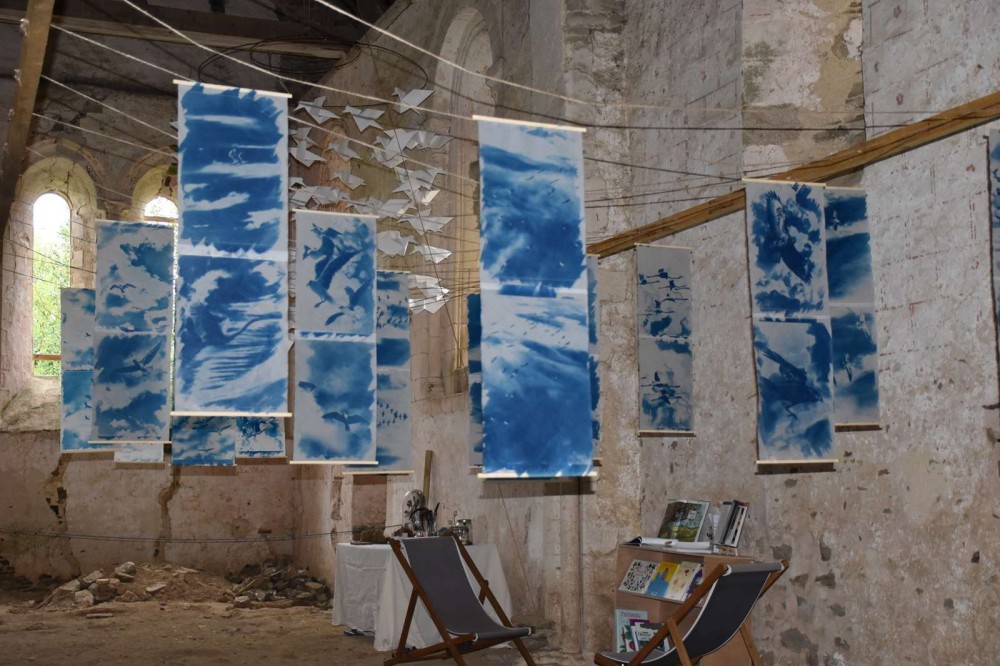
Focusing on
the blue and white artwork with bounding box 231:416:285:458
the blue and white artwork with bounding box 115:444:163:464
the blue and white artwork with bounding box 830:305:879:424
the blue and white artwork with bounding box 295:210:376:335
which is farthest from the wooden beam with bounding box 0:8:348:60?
the blue and white artwork with bounding box 830:305:879:424

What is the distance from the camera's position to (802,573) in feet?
19.7

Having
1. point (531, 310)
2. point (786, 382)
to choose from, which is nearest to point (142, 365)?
point (531, 310)

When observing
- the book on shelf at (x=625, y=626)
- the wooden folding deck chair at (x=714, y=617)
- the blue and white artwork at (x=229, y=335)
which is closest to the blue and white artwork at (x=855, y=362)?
the wooden folding deck chair at (x=714, y=617)

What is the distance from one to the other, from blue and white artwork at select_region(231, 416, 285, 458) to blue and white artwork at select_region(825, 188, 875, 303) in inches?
194

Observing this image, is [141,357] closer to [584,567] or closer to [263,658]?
[263,658]

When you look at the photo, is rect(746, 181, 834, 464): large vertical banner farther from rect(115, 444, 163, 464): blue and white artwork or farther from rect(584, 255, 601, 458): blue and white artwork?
rect(115, 444, 163, 464): blue and white artwork

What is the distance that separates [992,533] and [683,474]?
259cm

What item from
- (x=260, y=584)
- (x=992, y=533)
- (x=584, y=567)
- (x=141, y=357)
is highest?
(x=141, y=357)

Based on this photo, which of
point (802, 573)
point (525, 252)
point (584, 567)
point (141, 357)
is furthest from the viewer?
point (584, 567)

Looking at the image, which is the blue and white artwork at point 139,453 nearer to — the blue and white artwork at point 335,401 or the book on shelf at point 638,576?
the blue and white artwork at point 335,401

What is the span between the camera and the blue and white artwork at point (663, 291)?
680 cm

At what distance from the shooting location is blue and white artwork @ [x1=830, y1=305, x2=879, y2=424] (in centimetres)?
530

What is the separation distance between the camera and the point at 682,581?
20.1ft

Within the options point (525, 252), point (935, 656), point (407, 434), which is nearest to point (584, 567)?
point (407, 434)
